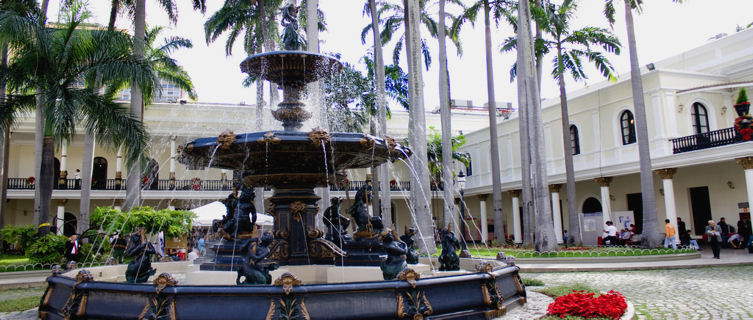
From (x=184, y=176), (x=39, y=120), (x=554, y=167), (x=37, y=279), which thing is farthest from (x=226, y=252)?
(x=184, y=176)

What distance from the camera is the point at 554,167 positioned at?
97.9 ft

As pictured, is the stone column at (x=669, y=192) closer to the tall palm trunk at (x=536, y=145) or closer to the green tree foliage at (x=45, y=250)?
the tall palm trunk at (x=536, y=145)

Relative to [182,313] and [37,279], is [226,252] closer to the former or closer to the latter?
[182,313]

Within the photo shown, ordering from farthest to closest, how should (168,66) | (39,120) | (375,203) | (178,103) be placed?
(178,103) → (375,203) → (168,66) → (39,120)

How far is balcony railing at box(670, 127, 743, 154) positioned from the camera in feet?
66.1

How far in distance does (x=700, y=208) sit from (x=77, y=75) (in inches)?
1010

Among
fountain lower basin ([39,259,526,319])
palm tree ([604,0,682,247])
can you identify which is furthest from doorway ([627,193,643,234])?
fountain lower basin ([39,259,526,319])

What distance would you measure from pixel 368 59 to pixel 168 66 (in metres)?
11.2

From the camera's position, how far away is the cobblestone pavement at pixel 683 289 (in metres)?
7.10

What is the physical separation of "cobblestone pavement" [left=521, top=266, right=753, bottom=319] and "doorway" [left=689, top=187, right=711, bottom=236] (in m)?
11.5

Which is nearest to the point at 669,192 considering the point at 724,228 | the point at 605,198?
the point at 724,228

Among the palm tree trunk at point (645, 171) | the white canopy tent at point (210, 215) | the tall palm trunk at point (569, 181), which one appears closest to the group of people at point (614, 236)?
the tall palm trunk at point (569, 181)

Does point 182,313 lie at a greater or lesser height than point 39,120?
lesser

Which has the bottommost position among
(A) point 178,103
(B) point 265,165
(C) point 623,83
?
(B) point 265,165
